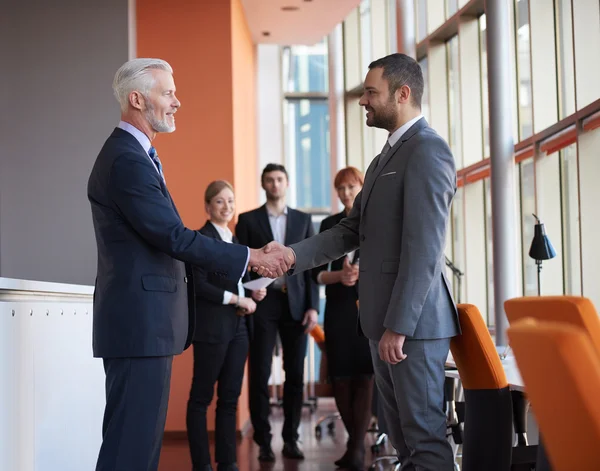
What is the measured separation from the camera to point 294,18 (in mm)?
8703

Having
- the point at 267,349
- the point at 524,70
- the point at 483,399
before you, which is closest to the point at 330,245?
the point at 483,399

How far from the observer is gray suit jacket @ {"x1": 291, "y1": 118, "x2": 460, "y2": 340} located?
267cm

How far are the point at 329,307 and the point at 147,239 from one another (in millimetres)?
2762

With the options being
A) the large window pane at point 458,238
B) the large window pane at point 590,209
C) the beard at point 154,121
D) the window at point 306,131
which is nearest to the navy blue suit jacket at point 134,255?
the beard at point 154,121

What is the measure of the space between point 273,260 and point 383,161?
0.59 metres

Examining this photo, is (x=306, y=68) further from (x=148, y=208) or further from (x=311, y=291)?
(x=148, y=208)

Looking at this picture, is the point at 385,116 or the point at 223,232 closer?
the point at 385,116

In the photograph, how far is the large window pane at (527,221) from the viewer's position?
23.6 feet

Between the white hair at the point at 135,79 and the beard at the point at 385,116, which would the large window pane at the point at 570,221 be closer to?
the beard at the point at 385,116

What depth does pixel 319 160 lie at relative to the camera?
12352 mm

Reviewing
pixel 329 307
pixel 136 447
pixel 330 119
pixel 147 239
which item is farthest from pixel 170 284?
pixel 330 119

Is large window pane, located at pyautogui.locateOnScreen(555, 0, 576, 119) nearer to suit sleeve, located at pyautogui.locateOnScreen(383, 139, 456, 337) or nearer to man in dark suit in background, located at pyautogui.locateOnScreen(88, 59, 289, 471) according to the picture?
suit sleeve, located at pyautogui.locateOnScreen(383, 139, 456, 337)

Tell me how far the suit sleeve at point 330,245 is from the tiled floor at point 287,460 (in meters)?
2.19

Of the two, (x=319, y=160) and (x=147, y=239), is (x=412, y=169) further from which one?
(x=319, y=160)
